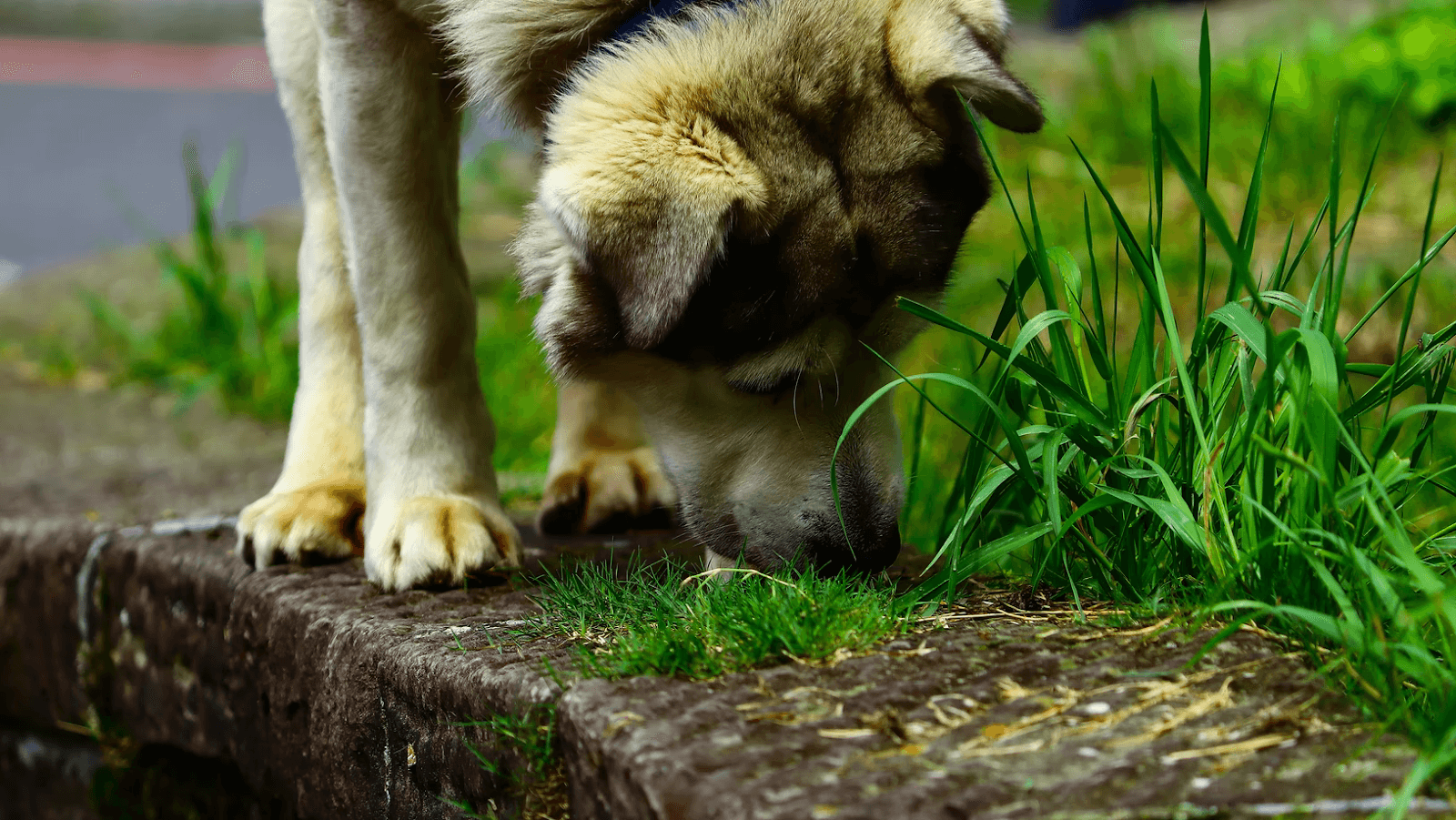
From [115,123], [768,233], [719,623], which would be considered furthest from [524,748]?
[115,123]

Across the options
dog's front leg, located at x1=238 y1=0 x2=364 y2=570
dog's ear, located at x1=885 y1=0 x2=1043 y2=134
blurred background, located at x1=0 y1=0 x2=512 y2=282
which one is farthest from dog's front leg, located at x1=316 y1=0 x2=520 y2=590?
blurred background, located at x1=0 y1=0 x2=512 y2=282

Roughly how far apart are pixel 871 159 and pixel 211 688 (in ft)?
5.31

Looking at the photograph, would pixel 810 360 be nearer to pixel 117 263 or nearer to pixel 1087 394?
pixel 1087 394

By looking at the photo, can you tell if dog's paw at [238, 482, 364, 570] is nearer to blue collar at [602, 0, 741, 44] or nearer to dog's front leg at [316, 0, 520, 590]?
dog's front leg at [316, 0, 520, 590]

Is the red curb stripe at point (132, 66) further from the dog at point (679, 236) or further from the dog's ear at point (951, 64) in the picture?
the dog's ear at point (951, 64)

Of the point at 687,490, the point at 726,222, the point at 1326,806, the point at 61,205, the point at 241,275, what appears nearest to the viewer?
the point at 1326,806

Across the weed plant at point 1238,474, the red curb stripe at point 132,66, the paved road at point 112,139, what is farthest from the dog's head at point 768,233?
the red curb stripe at point 132,66

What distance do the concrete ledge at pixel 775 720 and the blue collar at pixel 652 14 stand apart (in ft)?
3.03

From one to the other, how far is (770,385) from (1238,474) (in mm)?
707

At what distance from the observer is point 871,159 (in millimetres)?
2086

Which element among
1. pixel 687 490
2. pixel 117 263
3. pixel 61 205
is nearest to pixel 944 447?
pixel 687 490

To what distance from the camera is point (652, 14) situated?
2.08 metres

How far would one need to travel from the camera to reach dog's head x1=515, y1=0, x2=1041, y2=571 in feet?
6.18

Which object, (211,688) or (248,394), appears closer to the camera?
(211,688)
